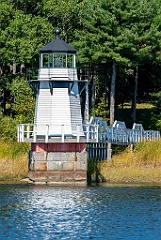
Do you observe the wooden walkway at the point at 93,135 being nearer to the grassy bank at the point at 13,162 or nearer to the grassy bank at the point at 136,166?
the grassy bank at the point at 13,162

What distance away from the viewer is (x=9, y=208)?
38969 mm

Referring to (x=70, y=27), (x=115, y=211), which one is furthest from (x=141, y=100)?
(x=115, y=211)

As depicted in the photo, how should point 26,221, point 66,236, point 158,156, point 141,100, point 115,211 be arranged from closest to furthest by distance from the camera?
point 66,236 < point 26,221 < point 115,211 < point 158,156 < point 141,100

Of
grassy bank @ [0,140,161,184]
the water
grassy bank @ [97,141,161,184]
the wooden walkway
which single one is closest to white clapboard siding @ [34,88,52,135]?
the wooden walkway

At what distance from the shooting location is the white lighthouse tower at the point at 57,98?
48500 millimetres

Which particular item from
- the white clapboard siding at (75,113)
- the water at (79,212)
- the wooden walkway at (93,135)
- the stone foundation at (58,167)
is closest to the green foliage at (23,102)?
the wooden walkway at (93,135)

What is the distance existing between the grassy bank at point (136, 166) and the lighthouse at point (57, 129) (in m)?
2.17

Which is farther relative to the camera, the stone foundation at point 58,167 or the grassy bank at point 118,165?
the grassy bank at point 118,165

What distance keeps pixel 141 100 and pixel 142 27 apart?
22.1m

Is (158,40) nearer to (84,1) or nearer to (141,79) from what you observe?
(84,1)

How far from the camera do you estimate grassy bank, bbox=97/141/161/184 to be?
161 ft

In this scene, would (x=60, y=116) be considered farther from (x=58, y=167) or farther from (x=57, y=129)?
(x=58, y=167)

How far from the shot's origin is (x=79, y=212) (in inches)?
1510

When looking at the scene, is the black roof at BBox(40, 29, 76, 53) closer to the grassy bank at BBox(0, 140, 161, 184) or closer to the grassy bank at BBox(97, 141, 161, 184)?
the grassy bank at BBox(0, 140, 161, 184)
